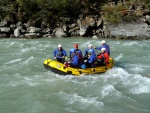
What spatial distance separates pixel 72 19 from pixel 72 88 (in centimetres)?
1402

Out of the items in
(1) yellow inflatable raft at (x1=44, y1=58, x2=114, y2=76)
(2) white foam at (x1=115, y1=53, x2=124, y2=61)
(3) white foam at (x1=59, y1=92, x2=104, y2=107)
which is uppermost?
(1) yellow inflatable raft at (x1=44, y1=58, x2=114, y2=76)

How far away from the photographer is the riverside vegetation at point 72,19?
23.1 metres

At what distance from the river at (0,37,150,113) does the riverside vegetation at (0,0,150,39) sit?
5.91 meters

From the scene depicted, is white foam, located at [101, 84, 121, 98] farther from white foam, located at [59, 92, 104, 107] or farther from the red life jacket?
the red life jacket

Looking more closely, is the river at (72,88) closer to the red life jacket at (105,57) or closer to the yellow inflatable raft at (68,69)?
the yellow inflatable raft at (68,69)

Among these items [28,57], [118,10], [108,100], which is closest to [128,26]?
[118,10]

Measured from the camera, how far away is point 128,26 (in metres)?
23.2

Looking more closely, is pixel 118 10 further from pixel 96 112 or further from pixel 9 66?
pixel 96 112

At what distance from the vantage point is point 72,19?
25.1 meters

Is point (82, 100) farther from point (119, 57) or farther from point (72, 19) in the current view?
point (72, 19)

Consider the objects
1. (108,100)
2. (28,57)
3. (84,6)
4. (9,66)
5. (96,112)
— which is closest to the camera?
(96,112)

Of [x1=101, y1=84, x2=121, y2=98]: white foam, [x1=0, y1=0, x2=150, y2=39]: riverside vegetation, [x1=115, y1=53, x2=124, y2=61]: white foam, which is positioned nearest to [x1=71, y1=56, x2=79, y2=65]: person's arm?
[x1=101, y1=84, x2=121, y2=98]: white foam

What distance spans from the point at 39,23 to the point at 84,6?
4637 mm

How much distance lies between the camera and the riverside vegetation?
23.1 metres
